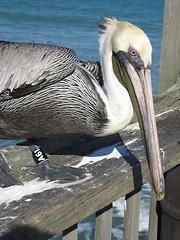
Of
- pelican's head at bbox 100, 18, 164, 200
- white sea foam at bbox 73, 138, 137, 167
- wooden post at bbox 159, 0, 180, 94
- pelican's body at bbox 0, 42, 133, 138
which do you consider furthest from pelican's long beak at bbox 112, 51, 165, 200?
wooden post at bbox 159, 0, 180, 94

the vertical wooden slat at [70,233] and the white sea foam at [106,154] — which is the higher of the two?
the white sea foam at [106,154]

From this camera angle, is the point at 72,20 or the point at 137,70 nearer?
the point at 137,70

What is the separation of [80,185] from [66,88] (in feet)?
1.40

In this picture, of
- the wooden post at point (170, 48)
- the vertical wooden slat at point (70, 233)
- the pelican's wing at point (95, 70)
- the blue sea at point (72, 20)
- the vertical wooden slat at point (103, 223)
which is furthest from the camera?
the blue sea at point (72, 20)

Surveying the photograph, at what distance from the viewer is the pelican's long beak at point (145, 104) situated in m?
1.75

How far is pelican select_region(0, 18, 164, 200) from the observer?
6.55 ft

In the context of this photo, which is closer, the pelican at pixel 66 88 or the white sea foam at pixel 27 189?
the white sea foam at pixel 27 189

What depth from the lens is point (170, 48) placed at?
2.45 m

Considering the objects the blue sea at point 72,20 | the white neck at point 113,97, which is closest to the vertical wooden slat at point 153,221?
the white neck at point 113,97

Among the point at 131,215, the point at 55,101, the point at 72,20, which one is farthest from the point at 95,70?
the point at 72,20

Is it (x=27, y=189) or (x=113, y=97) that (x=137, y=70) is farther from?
(x=27, y=189)

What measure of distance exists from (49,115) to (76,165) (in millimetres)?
201

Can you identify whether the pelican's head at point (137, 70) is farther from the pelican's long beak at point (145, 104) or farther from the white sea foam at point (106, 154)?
the white sea foam at point (106, 154)

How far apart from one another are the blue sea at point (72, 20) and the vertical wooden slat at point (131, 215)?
23.7ft
